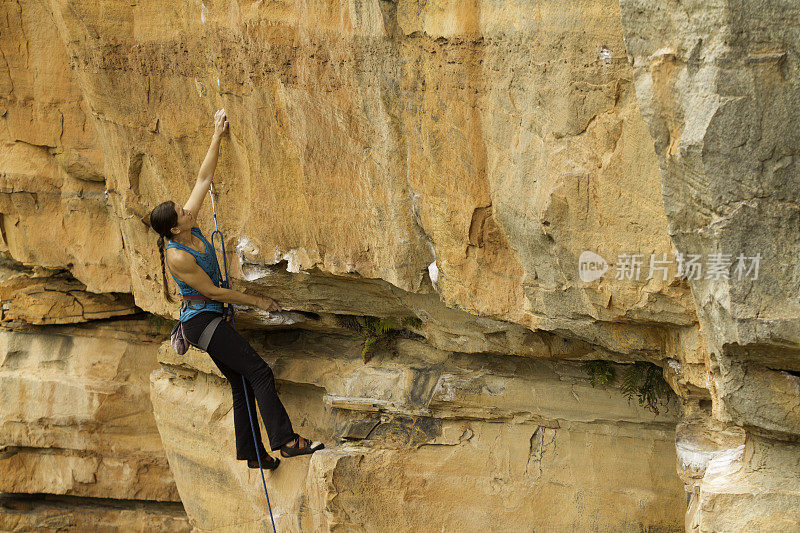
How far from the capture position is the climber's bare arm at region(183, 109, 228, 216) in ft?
14.3

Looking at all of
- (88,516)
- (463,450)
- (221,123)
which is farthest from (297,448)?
(88,516)

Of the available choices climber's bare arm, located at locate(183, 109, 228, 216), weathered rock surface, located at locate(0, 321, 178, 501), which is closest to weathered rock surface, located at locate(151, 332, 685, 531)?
climber's bare arm, located at locate(183, 109, 228, 216)

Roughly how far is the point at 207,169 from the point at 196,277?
0.61 meters

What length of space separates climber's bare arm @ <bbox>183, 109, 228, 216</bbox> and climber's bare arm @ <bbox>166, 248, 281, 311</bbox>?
323 mm

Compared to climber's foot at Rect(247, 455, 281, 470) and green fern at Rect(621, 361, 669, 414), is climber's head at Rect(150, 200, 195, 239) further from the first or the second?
green fern at Rect(621, 361, 669, 414)

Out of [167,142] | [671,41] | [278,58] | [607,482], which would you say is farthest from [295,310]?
[671,41]

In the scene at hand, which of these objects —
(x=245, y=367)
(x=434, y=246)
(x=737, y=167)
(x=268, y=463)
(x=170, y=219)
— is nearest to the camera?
(x=737, y=167)

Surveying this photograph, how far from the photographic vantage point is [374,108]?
389cm

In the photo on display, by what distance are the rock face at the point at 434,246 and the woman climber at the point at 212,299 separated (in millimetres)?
215

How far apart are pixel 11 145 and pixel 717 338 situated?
5268 mm

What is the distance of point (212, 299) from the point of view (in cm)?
437

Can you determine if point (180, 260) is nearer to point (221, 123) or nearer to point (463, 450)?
point (221, 123)

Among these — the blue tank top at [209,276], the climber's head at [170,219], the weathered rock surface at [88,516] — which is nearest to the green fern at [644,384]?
the blue tank top at [209,276]

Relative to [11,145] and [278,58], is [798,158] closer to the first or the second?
[278,58]
